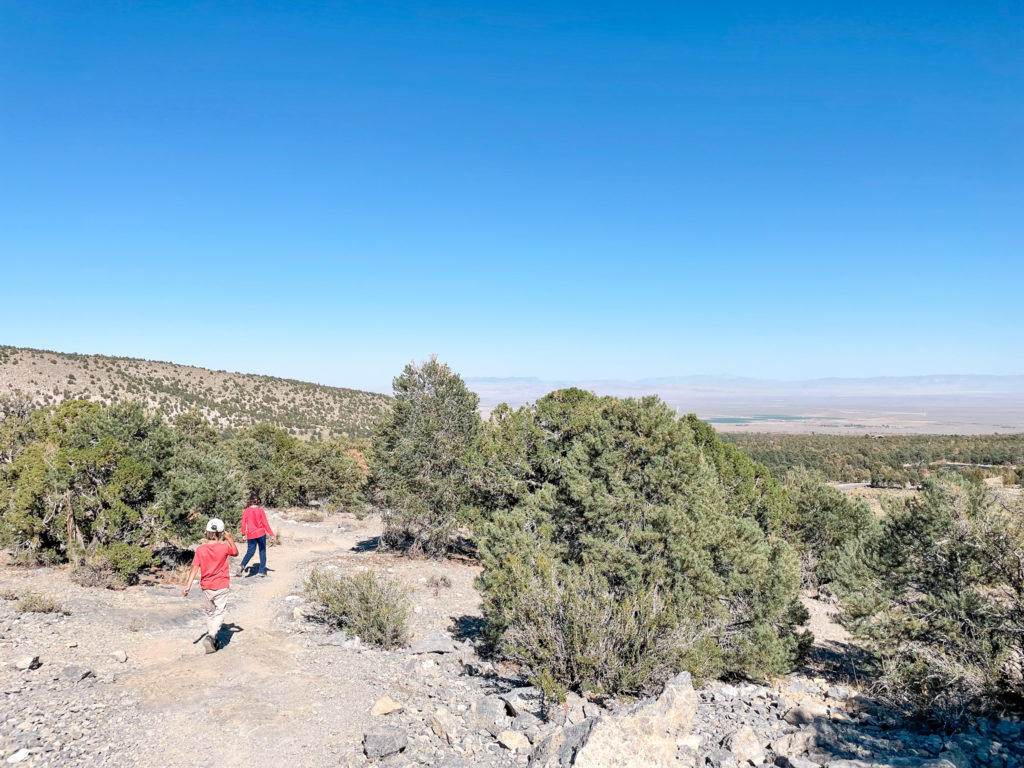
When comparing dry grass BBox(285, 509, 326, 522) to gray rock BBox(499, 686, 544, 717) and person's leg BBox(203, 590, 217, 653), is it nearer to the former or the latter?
person's leg BBox(203, 590, 217, 653)

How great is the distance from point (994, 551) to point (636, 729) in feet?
20.9

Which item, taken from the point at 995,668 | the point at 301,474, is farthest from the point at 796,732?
the point at 301,474

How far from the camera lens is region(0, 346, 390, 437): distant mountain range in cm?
5078

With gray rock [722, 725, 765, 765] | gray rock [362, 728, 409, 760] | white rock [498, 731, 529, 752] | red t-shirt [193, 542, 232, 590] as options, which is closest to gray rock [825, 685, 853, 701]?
gray rock [722, 725, 765, 765]

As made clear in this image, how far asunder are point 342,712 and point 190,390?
214 feet

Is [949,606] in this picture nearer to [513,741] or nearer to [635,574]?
[635,574]

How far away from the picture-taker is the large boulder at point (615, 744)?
16.4ft

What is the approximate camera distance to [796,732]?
6.48m

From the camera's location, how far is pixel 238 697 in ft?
20.5

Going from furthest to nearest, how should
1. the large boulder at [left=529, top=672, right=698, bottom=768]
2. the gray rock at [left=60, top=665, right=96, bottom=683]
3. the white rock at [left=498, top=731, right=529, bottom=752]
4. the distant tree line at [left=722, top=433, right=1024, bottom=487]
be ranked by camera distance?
the distant tree line at [left=722, top=433, right=1024, bottom=487] < the gray rock at [left=60, top=665, right=96, bottom=683] < the white rock at [left=498, top=731, right=529, bottom=752] < the large boulder at [left=529, top=672, right=698, bottom=768]

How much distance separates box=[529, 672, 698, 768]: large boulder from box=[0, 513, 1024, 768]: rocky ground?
18mm

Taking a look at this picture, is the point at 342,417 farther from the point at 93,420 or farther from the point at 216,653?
the point at 216,653

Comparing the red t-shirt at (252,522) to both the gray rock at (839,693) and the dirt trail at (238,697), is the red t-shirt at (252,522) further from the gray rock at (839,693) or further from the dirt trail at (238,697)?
the gray rock at (839,693)

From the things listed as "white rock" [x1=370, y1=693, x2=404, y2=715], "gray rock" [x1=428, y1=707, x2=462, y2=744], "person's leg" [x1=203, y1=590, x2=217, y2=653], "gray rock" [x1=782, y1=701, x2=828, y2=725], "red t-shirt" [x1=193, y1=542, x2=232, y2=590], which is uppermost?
"red t-shirt" [x1=193, y1=542, x2=232, y2=590]
